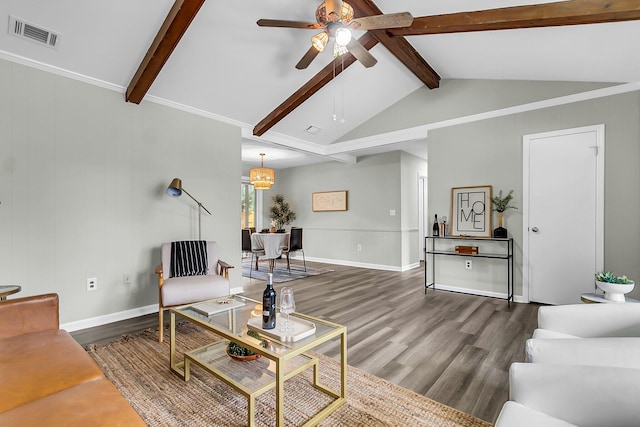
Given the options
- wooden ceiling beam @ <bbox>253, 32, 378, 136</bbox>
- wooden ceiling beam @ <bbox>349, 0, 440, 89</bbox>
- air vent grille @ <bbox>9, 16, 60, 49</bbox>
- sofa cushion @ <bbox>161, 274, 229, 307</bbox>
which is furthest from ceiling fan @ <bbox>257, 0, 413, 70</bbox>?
sofa cushion @ <bbox>161, 274, 229, 307</bbox>

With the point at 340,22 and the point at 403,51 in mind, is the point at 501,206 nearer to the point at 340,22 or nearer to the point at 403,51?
the point at 403,51

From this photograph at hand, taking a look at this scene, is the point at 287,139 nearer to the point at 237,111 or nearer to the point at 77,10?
the point at 237,111

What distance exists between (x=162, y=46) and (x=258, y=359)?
279 cm

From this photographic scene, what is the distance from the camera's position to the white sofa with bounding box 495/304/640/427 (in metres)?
0.94

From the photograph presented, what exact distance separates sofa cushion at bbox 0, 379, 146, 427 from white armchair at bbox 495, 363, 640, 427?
126 centimetres

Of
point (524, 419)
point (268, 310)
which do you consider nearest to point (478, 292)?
point (268, 310)

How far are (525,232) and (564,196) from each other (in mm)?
589

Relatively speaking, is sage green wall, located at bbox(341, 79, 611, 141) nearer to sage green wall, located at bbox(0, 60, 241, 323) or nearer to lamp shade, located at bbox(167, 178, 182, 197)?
sage green wall, located at bbox(0, 60, 241, 323)

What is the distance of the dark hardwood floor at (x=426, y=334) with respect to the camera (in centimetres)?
204

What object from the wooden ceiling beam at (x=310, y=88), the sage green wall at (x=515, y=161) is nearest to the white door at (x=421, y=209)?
the sage green wall at (x=515, y=161)

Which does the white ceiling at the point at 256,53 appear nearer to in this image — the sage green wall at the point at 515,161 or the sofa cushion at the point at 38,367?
the sage green wall at the point at 515,161

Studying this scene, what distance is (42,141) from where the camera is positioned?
9.48 feet

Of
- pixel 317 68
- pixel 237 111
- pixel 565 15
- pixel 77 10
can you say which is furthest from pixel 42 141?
pixel 565 15

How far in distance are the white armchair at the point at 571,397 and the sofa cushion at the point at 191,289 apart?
2569 mm
